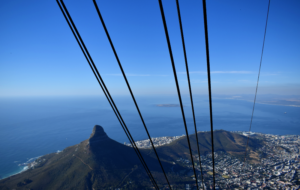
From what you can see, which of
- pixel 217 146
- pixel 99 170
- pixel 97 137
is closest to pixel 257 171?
pixel 217 146

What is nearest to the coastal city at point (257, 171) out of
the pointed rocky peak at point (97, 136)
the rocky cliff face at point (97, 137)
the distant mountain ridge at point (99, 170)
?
the distant mountain ridge at point (99, 170)

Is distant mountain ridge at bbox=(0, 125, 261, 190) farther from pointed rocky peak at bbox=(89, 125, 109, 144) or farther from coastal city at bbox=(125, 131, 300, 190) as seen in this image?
coastal city at bbox=(125, 131, 300, 190)

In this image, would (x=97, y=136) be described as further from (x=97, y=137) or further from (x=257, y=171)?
(x=257, y=171)

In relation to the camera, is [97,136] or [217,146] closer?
[97,136]

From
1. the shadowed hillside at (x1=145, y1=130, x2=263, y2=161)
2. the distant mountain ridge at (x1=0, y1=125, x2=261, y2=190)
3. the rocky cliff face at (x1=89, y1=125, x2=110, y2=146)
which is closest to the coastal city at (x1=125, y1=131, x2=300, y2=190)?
the shadowed hillside at (x1=145, y1=130, x2=263, y2=161)

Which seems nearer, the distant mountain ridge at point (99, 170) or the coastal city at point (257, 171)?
the coastal city at point (257, 171)

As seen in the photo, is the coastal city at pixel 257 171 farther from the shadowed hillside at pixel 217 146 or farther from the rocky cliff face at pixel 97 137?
the rocky cliff face at pixel 97 137

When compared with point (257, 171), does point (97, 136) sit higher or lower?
higher

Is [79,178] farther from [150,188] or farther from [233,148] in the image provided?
[233,148]
